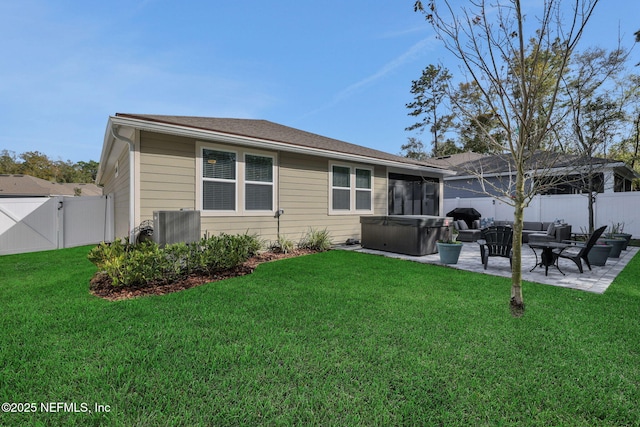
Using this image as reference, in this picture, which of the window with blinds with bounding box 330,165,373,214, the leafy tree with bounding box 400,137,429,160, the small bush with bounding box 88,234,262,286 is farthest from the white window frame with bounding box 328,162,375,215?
the leafy tree with bounding box 400,137,429,160

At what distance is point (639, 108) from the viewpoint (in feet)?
50.6

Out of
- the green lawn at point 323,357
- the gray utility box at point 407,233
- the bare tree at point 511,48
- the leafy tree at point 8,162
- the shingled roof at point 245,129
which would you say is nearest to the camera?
the green lawn at point 323,357

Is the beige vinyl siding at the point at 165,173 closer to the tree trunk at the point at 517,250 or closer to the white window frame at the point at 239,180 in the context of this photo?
the white window frame at the point at 239,180

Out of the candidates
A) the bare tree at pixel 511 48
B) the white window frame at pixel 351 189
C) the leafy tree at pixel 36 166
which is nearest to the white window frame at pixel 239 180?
the white window frame at pixel 351 189

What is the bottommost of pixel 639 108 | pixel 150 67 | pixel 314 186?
pixel 314 186

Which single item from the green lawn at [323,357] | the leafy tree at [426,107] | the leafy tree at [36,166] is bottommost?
the green lawn at [323,357]

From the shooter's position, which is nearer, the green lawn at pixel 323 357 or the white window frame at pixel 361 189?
the green lawn at pixel 323 357

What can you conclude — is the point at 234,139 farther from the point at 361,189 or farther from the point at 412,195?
the point at 412,195

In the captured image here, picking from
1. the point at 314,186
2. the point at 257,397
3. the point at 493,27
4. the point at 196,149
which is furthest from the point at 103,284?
the point at 493,27

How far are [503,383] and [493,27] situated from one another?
3.29 meters

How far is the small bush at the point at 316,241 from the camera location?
7.71m

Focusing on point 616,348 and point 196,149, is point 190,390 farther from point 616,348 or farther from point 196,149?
point 196,149

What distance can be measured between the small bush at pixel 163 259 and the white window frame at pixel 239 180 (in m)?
1.36

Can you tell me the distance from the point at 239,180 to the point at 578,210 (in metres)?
13.5
